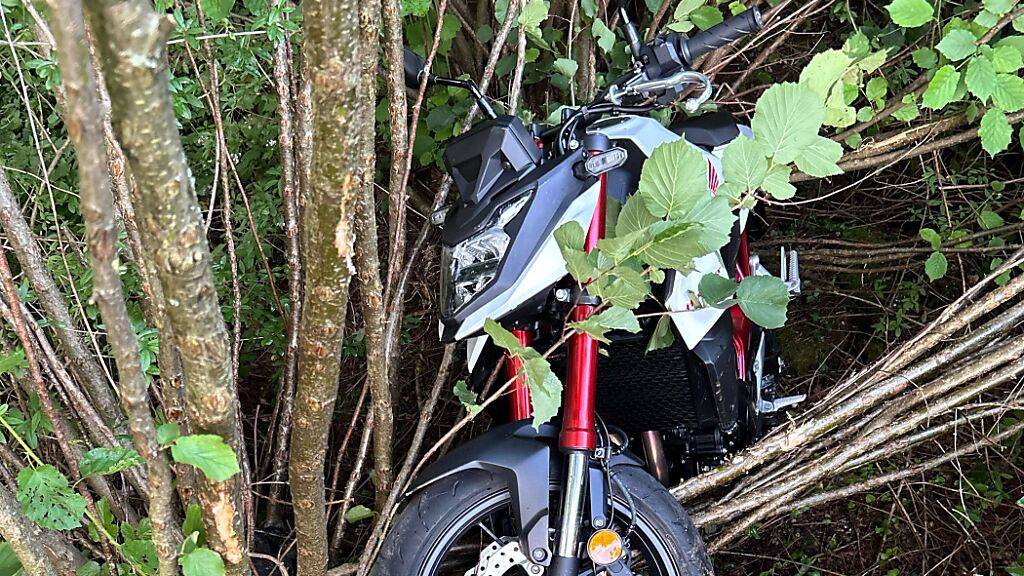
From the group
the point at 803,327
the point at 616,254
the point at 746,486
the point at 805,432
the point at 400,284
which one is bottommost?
the point at 803,327

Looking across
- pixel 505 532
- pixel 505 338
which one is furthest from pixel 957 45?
pixel 505 532

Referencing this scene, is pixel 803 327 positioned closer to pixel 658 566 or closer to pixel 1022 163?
pixel 1022 163

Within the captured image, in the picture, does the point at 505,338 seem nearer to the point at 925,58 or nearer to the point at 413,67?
the point at 413,67

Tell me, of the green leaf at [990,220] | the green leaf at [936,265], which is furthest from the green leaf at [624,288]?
the green leaf at [990,220]

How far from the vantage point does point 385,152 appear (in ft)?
8.50

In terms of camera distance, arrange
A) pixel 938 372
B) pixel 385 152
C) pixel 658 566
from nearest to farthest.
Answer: pixel 658 566 < pixel 938 372 < pixel 385 152

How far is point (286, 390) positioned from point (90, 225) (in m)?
1.25

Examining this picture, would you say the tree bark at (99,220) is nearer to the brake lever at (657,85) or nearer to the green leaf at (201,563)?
the green leaf at (201,563)

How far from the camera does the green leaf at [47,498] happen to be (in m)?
1.28

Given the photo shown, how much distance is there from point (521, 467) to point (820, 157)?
0.71 m

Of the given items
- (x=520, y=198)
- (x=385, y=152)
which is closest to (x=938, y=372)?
(x=520, y=198)

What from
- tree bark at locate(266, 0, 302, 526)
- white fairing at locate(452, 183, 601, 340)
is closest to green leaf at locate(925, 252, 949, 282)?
white fairing at locate(452, 183, 601, 340)

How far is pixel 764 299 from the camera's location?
1.50 m

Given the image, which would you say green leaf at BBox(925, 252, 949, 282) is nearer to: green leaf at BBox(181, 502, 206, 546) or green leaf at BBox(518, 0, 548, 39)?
green leaf at BBox(518, 0, 548, 39)
